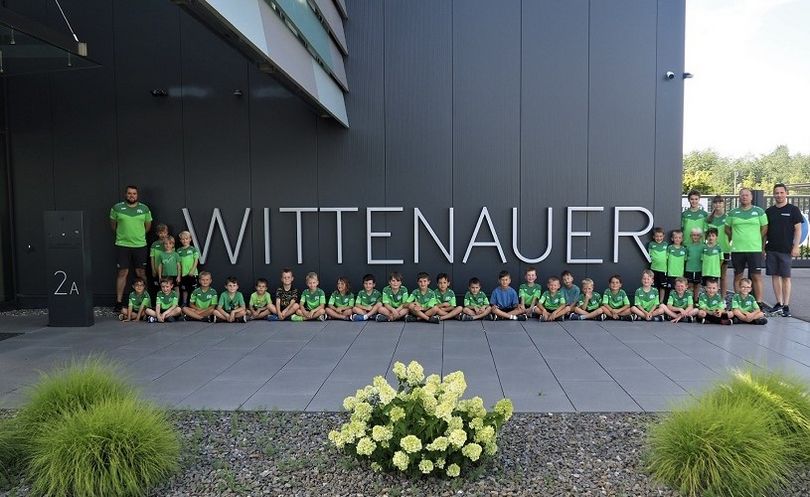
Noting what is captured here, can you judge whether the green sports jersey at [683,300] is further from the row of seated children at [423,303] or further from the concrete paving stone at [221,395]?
the concrete paving stone at [221,395]

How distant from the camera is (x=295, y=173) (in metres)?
9.48

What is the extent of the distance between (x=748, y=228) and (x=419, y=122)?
5244 millimetres

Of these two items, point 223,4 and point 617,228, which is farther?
point 617,228

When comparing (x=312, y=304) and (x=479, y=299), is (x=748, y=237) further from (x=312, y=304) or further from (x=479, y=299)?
(x=312, y=304)

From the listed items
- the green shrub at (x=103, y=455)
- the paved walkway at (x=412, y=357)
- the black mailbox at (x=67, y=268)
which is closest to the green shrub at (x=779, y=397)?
the paved walkway at (x=412, y=357)

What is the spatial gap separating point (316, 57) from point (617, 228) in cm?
529

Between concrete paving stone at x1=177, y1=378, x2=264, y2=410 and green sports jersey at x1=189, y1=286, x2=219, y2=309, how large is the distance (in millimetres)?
3400

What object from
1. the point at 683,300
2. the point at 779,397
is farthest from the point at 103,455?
the point at 683,300

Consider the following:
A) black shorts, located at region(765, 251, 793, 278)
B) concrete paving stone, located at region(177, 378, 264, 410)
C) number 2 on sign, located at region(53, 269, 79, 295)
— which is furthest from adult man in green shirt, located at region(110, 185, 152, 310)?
black shorts, located at region(765, 251, 793, 278)

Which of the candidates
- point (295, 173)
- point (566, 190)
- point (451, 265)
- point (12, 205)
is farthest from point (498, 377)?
point (12, 205)

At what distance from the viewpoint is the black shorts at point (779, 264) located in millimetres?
8625

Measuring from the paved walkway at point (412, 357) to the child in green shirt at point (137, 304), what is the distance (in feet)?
0.74

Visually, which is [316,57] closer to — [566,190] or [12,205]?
[566,190]

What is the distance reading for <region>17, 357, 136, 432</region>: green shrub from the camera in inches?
144
